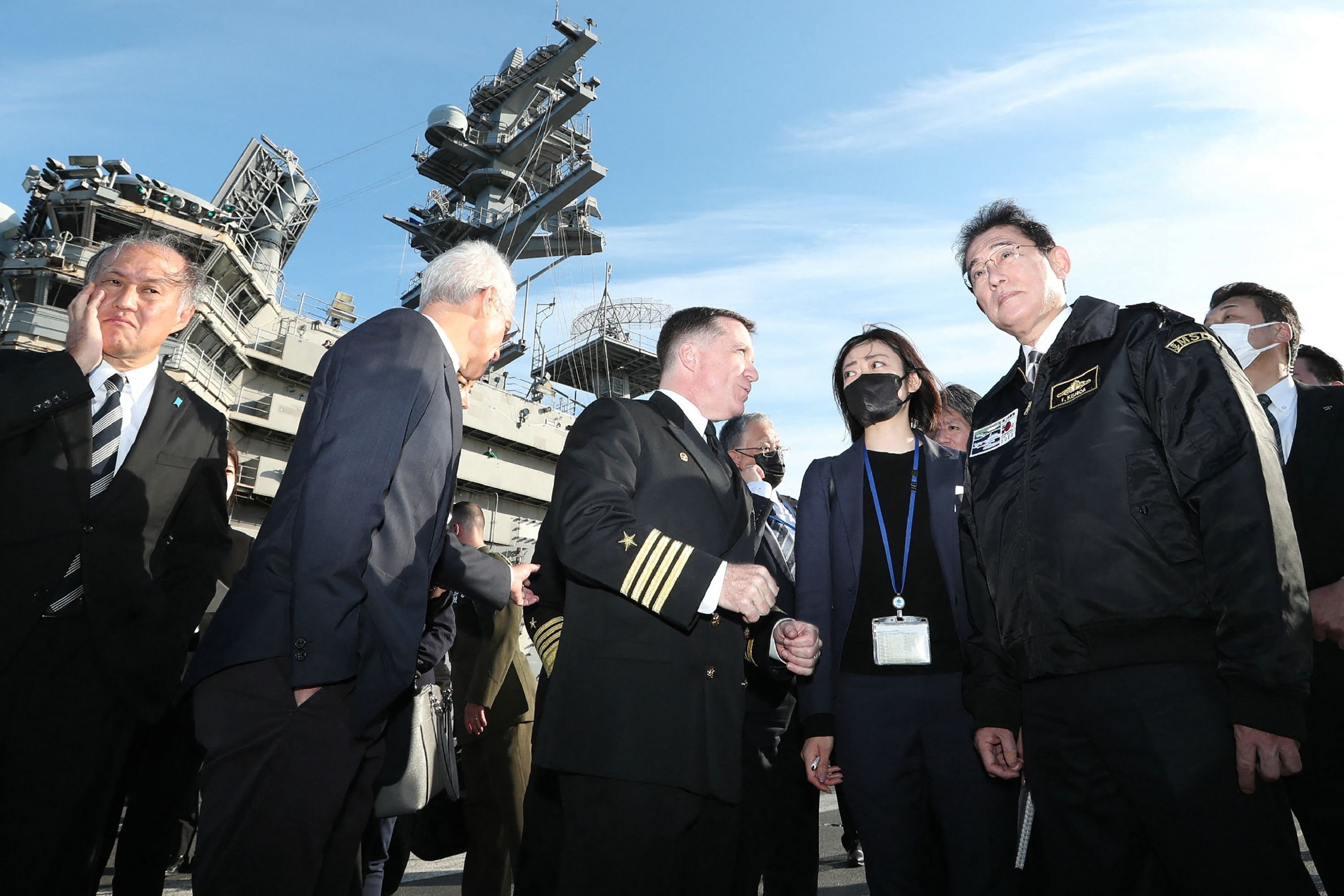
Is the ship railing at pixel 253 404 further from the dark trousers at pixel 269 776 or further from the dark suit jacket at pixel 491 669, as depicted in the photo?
the dark trousers at pixel 269 776

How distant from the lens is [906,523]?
131 inches

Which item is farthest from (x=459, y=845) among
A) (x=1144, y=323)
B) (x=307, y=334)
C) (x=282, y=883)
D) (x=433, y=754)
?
(x=307, y=334)

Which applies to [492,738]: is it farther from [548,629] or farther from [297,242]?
[297,242]

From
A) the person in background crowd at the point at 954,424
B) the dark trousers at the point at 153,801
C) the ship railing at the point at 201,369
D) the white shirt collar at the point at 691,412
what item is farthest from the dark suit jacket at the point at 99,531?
the ship railing at the point at 201,369

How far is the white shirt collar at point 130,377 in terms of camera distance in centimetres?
291

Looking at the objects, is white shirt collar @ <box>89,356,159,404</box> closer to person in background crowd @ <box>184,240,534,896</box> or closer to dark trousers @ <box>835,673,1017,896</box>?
person in background crowd @ <box>184,240,534,896</box>

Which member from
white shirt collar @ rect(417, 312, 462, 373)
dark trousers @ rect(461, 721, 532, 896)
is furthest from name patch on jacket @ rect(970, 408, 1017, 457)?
dark trousers @ rect(461, 721, 532, 896)

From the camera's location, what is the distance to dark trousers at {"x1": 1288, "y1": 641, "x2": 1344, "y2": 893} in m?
3.05

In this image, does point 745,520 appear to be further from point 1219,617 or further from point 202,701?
point 202,701

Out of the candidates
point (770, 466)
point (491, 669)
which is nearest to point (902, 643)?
point (770, 466)

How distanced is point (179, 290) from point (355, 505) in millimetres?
1648

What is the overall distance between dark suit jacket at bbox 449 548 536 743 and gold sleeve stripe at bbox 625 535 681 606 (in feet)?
8.26

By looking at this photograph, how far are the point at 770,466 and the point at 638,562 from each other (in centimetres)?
306

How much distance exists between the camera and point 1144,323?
2.53m
